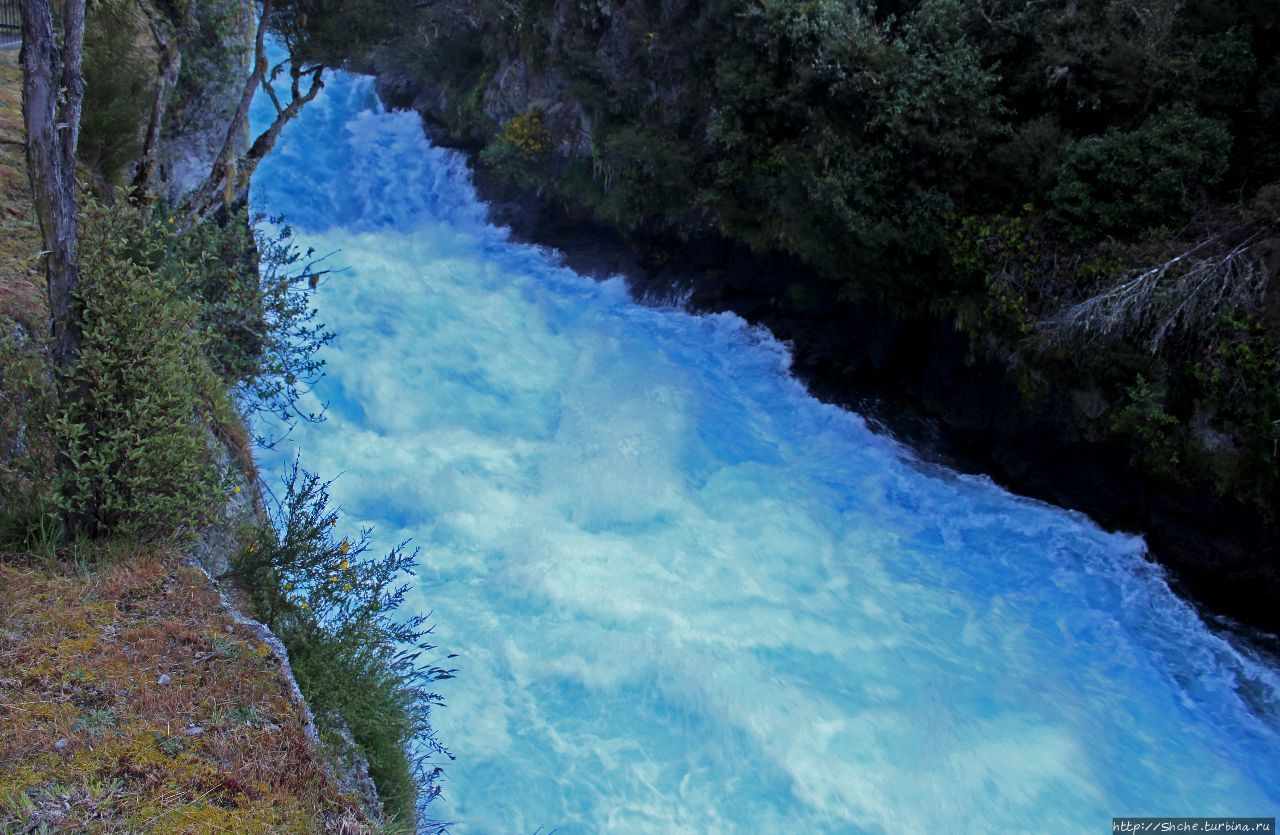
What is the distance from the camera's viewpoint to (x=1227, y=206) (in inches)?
351

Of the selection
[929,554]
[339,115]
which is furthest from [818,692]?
[339,115]

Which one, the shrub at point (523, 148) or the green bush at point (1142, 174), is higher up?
the green bush at point (1142, 174)

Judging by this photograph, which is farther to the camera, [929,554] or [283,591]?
[929,554]

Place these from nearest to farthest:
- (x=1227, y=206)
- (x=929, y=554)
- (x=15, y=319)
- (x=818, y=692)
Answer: (x=15, y=319), (x=818, y=692), (x=1227, y=206), (x=929, y=554)

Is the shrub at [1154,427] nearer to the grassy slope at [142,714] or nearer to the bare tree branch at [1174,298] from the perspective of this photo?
the bare tree branch at [1174,298]

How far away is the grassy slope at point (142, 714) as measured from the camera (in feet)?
11.5

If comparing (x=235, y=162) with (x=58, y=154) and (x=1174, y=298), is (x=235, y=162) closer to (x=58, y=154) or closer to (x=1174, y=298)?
(x=58, y=154)

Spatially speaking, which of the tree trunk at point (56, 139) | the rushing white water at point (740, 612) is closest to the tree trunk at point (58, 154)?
the tree trunk at point (56, 139)

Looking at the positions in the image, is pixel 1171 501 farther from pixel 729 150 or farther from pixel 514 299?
pixel 514 299

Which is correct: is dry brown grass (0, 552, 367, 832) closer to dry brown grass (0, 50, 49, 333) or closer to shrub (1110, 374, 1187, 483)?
dry brown grass (0, 50, 49, 333)

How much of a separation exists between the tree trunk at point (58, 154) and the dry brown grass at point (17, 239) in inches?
42.7

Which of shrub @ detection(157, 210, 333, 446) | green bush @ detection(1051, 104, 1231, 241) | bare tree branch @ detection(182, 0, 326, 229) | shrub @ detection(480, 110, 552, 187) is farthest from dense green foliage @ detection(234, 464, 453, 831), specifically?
shrub @ detection(480, 110, 552, 187)

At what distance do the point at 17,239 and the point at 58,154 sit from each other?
3.51 m

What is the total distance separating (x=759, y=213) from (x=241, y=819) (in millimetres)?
11941
